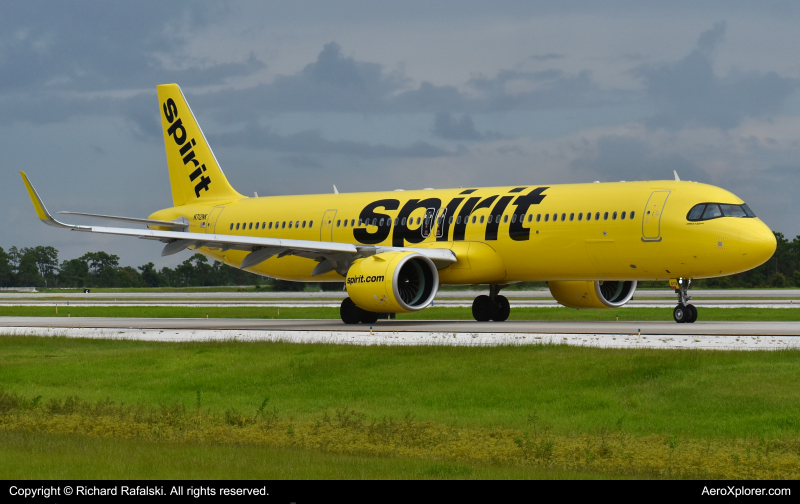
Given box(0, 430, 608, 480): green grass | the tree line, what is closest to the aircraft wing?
box(0, 430, 608, 480): green grass

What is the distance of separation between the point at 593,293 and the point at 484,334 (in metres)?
10.1

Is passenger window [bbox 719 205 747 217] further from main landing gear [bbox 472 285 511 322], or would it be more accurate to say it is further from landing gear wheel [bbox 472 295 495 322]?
landing gear wheel [bbox 472 295 495 322]

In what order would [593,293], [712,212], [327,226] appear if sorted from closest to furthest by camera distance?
[712,212] < [593,293] < [327,226]

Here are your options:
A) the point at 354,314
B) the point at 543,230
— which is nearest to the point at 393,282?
the point at 354,314

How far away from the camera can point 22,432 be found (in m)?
15.0

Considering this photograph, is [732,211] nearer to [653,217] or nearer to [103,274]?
[653,217]

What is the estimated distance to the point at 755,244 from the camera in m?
29.0

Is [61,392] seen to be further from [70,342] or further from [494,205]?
[494,205]

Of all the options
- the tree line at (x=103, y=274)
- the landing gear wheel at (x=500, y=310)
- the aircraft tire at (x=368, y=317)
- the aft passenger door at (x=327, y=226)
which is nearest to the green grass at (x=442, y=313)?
the landing gear wheel at (x=500, y=310)

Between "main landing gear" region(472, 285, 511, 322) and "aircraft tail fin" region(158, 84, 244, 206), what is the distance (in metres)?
13.7

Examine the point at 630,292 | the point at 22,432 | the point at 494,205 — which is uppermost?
the point at 494,205

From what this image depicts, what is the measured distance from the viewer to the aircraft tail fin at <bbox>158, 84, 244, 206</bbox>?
4453 centimetres
